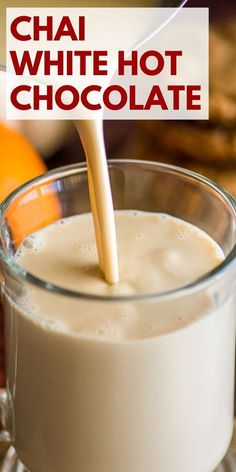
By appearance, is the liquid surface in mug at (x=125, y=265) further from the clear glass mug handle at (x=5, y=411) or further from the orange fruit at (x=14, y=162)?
the orange fruit at (x=14, y=162)

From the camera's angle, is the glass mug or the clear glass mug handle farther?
the clear glass mug handle

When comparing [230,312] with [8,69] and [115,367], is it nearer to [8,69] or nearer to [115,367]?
[115,367]

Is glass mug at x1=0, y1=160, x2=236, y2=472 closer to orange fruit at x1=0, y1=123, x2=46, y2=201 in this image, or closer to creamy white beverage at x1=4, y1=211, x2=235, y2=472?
creamy white beverage at x1=4, y1=211, x2=235, y2=472

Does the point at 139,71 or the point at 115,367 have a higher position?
the point at 139,71

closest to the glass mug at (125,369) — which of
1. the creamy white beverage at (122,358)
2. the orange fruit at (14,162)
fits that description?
the creamy white beverage at (122,358)

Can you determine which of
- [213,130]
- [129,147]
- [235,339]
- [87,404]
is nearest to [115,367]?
[87,404]

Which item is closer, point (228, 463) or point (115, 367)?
point (115, 367)
